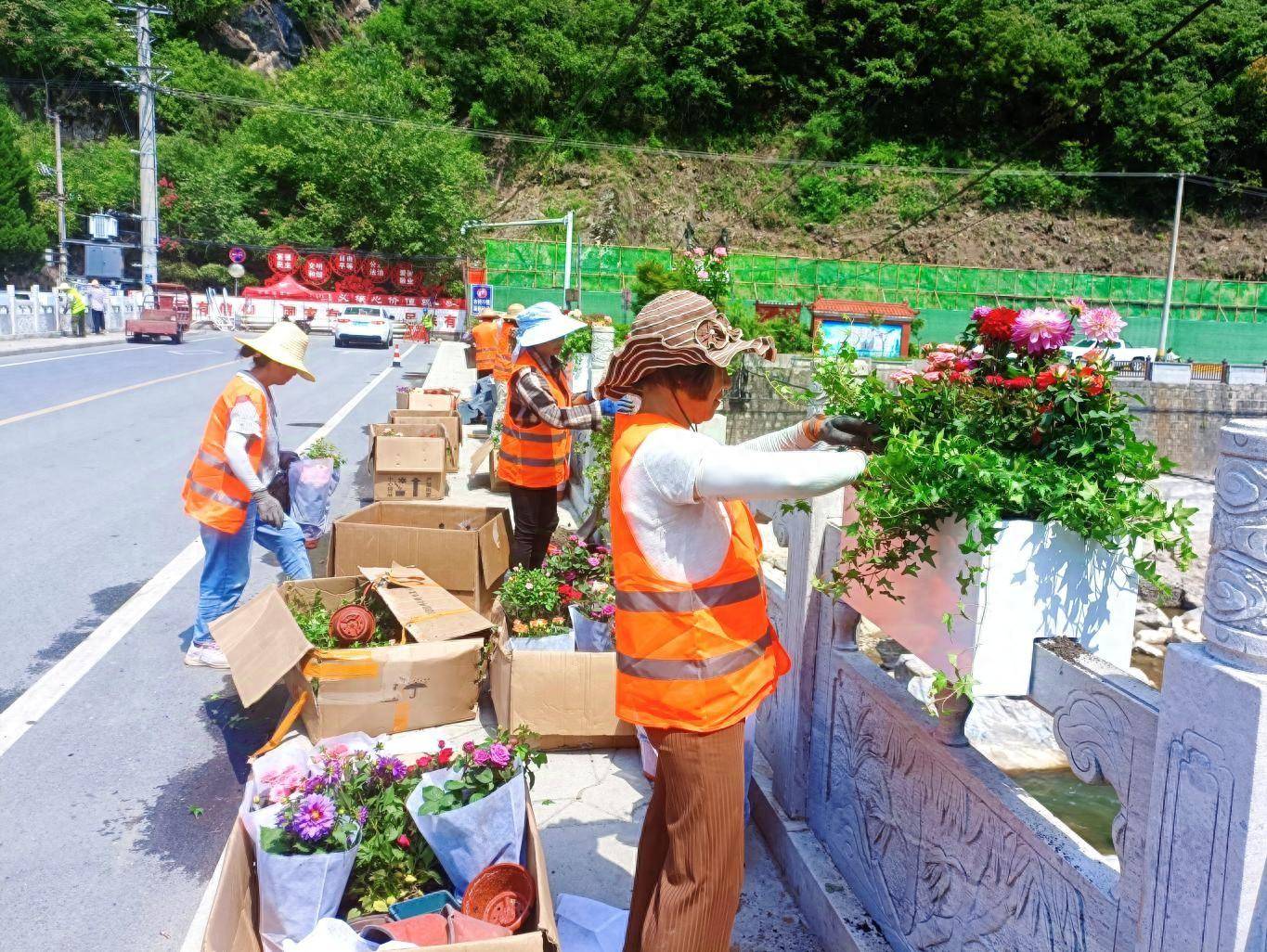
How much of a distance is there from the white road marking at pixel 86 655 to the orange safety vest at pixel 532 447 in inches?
92.0

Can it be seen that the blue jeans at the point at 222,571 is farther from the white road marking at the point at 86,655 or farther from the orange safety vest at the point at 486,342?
the orange safety vest at the point at 486,342

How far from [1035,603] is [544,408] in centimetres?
317

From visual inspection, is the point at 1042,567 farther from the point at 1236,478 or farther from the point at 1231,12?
the point at 1231,12

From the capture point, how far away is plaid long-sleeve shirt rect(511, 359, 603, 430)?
4.79 metres

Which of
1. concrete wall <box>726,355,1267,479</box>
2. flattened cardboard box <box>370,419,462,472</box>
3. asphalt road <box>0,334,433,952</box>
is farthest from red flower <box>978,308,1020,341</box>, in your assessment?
concrete wall <box>726,355,1267,479</box>

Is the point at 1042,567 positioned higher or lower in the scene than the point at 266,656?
higher

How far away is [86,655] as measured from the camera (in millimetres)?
4789

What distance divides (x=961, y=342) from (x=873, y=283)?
127 feet

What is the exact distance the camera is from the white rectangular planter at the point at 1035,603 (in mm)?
1982

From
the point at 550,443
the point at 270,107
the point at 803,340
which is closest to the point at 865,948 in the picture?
the point at 550,443

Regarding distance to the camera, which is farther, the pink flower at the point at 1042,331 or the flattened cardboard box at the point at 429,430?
the flattened cardboard box at the point at 429,430

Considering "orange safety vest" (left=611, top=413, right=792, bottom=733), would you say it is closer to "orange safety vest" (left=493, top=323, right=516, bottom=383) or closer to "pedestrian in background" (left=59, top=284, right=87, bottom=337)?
"orange safety vest" (left=493, top=323, right=516, bottom=383)

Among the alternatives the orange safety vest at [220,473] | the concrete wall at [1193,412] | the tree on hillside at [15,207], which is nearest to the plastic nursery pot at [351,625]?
the orange safety vest at [220,473]

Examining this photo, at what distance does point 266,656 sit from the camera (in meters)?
3.79
